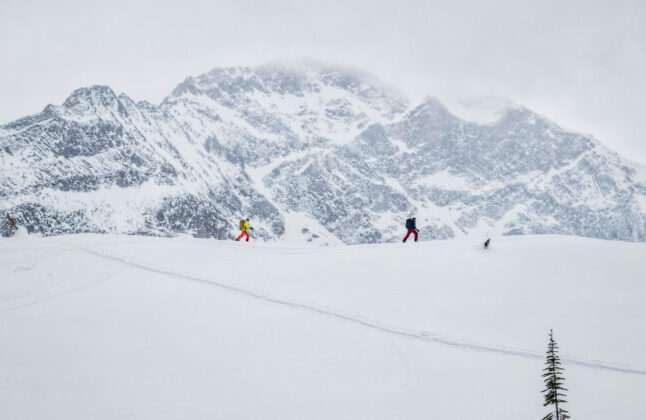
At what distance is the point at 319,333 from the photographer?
603 inches

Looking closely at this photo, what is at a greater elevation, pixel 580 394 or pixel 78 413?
pixel 580 394

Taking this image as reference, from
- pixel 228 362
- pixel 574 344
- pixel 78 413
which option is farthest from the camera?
pixel 574 344

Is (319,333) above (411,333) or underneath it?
underneath

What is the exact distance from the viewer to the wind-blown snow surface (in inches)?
477

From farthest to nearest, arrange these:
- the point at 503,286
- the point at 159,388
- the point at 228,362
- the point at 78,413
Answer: the point at 503,286 → the point at 228,362 → the point at 159,388 → the point at 78,413

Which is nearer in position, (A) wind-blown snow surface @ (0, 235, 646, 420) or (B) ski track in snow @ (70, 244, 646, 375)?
(A) wind-blown snow surface @ (0, 235, 646, 420)

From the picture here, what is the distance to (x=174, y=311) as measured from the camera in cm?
1658

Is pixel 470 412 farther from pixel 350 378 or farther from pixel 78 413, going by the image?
pixel 78 413

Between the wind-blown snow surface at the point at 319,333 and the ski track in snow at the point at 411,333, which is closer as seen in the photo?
the wind-blown snow surface at the point at 319,333

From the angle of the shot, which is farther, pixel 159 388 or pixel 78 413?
pixel 159 388

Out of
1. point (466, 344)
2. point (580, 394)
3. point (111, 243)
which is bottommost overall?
point (580, 394)

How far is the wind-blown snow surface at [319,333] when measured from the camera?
1211 cm

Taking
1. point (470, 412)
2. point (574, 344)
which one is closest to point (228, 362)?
point (470, 412)

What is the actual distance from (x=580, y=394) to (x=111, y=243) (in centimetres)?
2246
